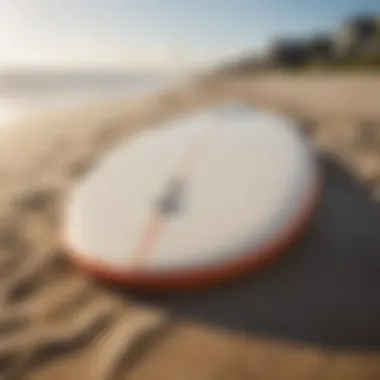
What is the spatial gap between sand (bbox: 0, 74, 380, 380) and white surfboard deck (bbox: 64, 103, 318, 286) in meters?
0.09

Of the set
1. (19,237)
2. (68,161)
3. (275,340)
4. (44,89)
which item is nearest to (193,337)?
(275,340)

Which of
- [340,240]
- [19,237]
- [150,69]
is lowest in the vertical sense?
[150,69]

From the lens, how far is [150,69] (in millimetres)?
5254

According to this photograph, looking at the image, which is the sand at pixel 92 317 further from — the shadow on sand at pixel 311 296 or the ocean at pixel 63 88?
the ocean at pixel 63 88

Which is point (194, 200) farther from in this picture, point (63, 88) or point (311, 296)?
point (63, 88)

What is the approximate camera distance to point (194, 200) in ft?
4.73

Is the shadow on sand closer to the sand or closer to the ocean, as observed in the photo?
the sand

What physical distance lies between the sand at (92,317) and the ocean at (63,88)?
5.07 feet

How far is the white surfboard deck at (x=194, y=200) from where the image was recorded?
128cm

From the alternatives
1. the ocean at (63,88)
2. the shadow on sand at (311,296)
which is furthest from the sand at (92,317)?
the ocean at (63,88)

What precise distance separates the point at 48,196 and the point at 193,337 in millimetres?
875

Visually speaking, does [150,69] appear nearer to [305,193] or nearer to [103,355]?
[305,193]

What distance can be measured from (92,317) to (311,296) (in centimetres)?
45

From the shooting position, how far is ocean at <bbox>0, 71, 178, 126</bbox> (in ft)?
13.0
